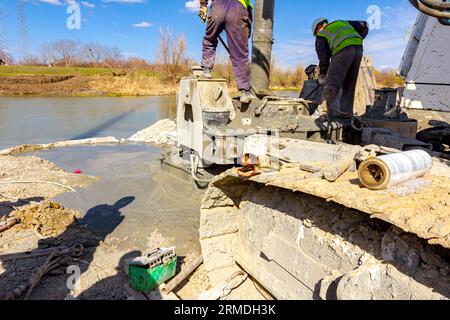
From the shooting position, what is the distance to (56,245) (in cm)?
365

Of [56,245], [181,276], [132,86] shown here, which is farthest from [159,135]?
[132,86]

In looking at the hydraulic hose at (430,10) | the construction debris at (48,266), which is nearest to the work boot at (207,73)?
the construction debris at (48,266)

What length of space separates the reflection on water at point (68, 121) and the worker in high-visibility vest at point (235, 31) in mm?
6248

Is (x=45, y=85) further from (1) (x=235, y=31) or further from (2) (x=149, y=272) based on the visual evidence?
(2) (x=149, y=272)

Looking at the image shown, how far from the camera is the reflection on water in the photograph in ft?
32.5

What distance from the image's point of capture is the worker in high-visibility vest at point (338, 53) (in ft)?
12.6

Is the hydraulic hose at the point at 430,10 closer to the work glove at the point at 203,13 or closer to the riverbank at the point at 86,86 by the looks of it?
the work glove at the point at 203,13

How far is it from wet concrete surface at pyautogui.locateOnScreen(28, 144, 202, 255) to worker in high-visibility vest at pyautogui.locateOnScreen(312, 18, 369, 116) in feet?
7.06

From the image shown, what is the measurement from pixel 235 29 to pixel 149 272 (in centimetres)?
314

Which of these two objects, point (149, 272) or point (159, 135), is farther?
point (159, 135)

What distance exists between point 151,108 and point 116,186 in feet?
38.2

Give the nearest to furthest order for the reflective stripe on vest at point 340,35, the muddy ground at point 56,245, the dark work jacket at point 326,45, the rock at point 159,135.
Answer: the muddy ground at point 56,245 → the reflective stripe on vest at point 340,35 → the dark work jacket at point 326,45 → the rock at point 159,135
